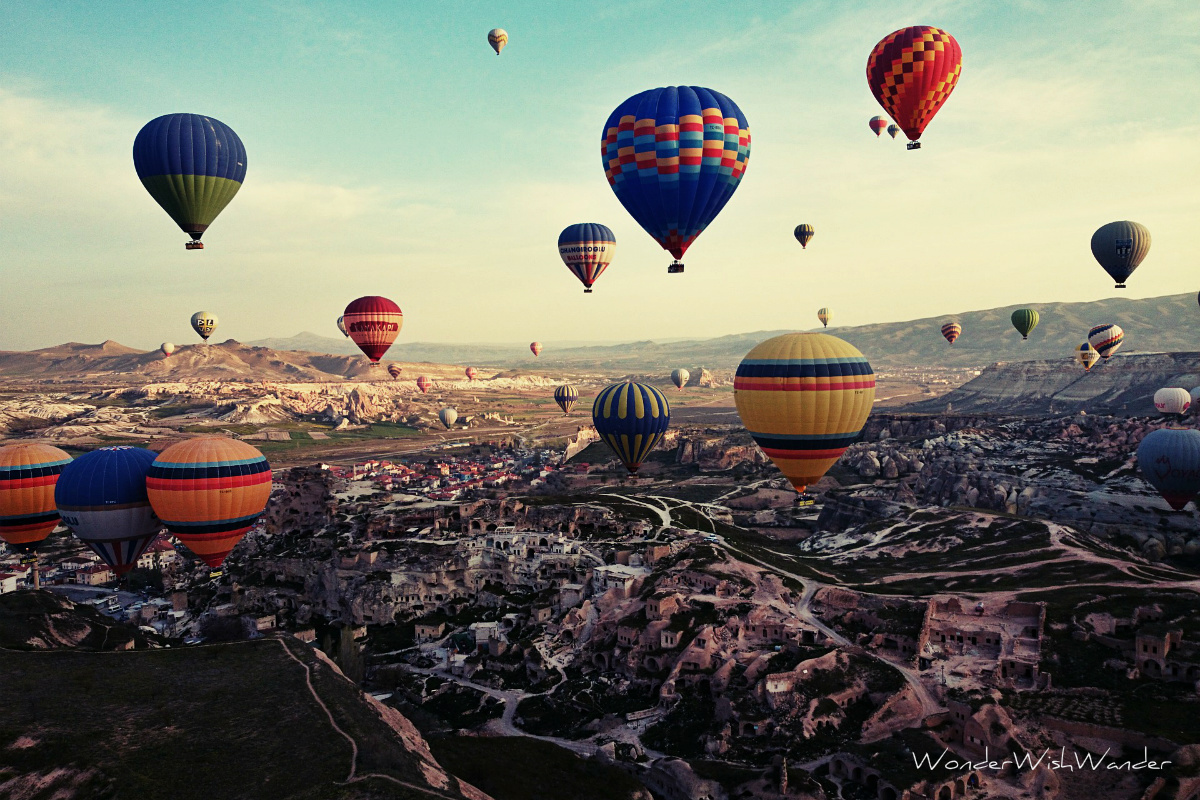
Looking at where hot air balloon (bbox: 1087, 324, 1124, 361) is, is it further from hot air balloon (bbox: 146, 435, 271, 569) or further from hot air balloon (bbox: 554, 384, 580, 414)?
hot air balloon (bbox: 146, 435, 271, 569)

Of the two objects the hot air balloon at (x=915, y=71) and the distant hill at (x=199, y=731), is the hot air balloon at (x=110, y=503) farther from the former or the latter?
the hot air balloon at (x=915, y=71)

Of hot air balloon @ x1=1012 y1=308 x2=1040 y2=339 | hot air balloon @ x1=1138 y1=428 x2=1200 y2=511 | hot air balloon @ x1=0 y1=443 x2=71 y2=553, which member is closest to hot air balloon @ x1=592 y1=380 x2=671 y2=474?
hot air balloon @ x1=0 y1=443 x2=71 y2=553

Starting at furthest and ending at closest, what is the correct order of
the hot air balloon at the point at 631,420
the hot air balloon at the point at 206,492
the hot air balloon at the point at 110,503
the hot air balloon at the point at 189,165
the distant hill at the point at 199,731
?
the hot air balloon at the point at 631,420 < the hot air balloon at the point at 189,165 < the hot air balloon at the point at 110,503 < the hot air balloon at the point at 206,492 < the distant hill at the point at 199,731

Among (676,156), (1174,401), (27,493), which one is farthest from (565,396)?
(676,156)

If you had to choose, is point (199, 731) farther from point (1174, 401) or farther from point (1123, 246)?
A: point (1174, 401)

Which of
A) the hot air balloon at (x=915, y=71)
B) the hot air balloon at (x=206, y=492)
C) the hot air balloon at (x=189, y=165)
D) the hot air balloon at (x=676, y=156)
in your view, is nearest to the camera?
the hot air balloon at (x=676, y=156)
